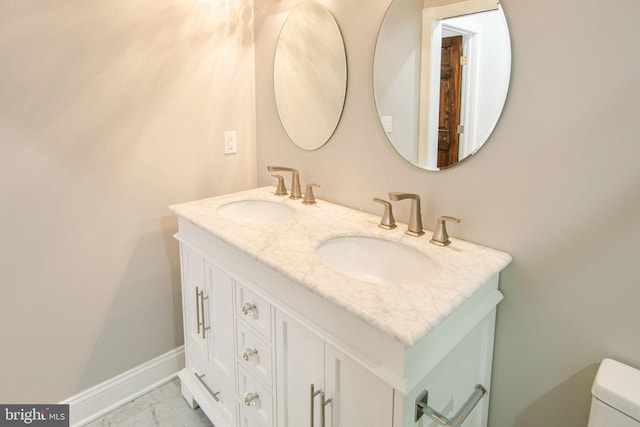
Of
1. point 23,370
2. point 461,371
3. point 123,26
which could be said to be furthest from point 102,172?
point 461,371

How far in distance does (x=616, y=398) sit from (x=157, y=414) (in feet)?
5.65

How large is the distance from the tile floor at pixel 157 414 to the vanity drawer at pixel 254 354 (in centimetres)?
61

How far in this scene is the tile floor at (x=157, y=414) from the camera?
175cm

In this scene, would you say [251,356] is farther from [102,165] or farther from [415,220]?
[102,165]

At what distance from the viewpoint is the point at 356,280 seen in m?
1.00

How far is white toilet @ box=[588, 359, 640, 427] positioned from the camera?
85 cm

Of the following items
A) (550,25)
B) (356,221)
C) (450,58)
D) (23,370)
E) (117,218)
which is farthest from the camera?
(117,218)

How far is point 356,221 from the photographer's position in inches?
57.1

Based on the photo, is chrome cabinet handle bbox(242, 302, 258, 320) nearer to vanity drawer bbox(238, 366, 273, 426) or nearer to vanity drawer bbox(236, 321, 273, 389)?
vanity drawer bbox(236, 321, 273, 389)

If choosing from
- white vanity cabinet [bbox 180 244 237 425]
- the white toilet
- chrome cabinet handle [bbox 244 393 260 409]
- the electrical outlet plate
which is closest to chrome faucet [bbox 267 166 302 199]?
the electrical outlet plate

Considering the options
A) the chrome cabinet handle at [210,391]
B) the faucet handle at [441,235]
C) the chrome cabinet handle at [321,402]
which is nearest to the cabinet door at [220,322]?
the chrome cabinet handle at [210,391]

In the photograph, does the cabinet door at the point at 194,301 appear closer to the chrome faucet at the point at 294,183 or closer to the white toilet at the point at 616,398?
the chrome faucet at the point at 294,183

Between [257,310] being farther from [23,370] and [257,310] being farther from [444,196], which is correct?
[23,370]

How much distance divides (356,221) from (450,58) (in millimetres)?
606
